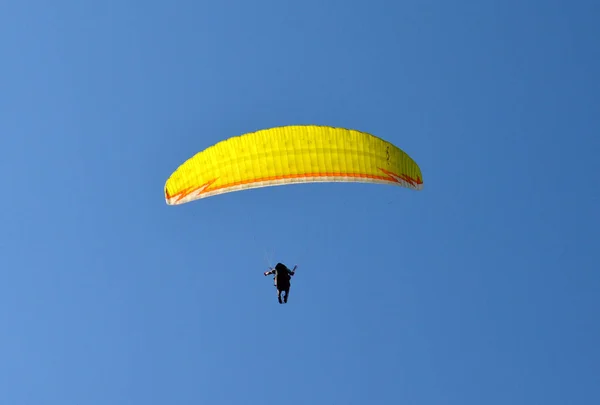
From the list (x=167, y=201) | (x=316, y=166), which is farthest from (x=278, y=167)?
(x=167, y=201)

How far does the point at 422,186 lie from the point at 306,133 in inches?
234

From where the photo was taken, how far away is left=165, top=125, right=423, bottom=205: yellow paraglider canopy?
4619 centimetres

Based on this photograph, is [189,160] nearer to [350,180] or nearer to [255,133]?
[255,133]

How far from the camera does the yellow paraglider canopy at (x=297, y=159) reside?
152 feet

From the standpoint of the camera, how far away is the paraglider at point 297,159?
152 feet

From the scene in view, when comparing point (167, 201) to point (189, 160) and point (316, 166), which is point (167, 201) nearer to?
point (189, 160)

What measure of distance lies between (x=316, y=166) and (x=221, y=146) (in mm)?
3759

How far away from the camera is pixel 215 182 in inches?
1832

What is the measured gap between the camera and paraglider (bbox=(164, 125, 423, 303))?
46188 millimetres

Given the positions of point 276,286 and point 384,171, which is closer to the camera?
point 384,171

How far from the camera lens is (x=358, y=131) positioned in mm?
46719

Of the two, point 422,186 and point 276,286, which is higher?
point 422,186

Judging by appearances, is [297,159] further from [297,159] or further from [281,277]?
[281,277]

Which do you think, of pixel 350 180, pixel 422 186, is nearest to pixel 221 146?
pixel 350 180
